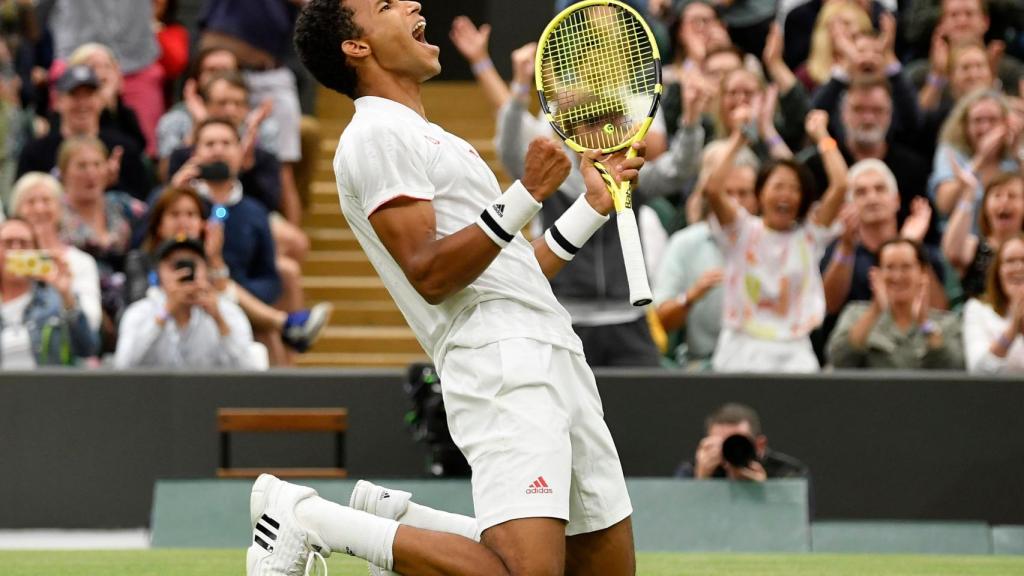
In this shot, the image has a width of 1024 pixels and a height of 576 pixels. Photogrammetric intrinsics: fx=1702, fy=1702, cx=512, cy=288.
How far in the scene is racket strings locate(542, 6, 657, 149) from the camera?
16.4 ft

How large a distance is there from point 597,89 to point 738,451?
263cm

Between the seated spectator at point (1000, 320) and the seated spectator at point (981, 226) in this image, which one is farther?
the seated spectator at point (981, 226)

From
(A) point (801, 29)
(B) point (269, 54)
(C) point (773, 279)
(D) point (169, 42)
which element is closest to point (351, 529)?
(C) point (773, 279)

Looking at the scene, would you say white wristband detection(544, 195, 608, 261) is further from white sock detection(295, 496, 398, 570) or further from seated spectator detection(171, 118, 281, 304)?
seated spectator detection(171, 118, 281, 304)

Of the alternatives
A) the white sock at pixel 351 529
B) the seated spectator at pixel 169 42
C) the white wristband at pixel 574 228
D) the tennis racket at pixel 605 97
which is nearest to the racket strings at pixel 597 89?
the tennis racket at pixel 605 97

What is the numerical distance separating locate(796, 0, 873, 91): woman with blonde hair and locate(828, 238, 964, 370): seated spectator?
7.75 feet

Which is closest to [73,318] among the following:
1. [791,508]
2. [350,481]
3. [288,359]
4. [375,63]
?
[288,359]

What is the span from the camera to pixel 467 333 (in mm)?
4344

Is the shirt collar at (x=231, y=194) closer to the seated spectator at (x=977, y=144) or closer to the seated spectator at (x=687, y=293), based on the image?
the seated spectator at (x=687, y=293)

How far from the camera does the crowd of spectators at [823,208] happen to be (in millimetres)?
8547

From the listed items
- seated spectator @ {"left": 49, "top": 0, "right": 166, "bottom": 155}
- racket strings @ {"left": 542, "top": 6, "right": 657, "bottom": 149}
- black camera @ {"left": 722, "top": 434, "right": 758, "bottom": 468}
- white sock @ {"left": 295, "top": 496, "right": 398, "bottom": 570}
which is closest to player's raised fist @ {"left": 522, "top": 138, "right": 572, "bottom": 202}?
racket strings @ {"left": 542, "top": 6, "right": 657, "bottom": 149}

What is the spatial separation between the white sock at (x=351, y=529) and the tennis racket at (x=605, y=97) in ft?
2.93

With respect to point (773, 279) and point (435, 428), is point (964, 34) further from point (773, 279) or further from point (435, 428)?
point (435, 428)

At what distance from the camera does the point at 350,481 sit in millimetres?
7699
